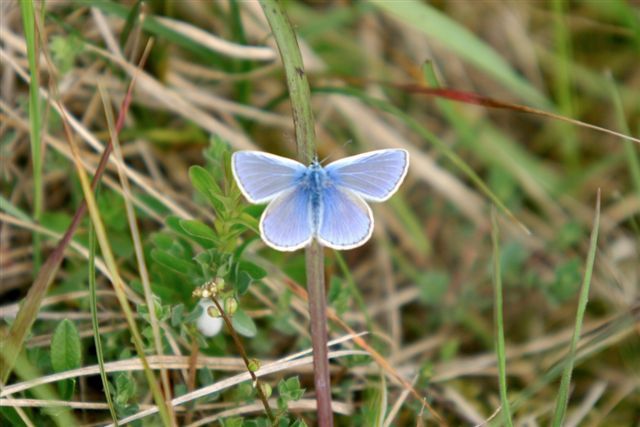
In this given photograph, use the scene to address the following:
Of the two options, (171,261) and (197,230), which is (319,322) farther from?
(171,261)

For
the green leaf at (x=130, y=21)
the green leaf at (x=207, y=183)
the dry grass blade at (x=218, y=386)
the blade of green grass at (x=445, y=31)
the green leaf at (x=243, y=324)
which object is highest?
the green leaf at (x=130, y=21)

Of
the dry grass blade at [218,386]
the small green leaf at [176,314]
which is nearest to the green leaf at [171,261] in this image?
the small green leaf at [176,314]

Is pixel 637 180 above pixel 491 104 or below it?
below

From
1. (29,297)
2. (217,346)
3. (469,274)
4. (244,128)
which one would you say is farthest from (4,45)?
(469,274)

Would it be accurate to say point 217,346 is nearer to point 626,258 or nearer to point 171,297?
point 171,297

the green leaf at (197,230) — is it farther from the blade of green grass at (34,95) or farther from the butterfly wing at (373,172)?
the blade of green grass at (34,95)

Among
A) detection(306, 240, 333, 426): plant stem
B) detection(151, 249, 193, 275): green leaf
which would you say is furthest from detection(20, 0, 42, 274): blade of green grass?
detection(306, 240, 333, 426): plant stem

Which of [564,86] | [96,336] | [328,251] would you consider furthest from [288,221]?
[564,86]
